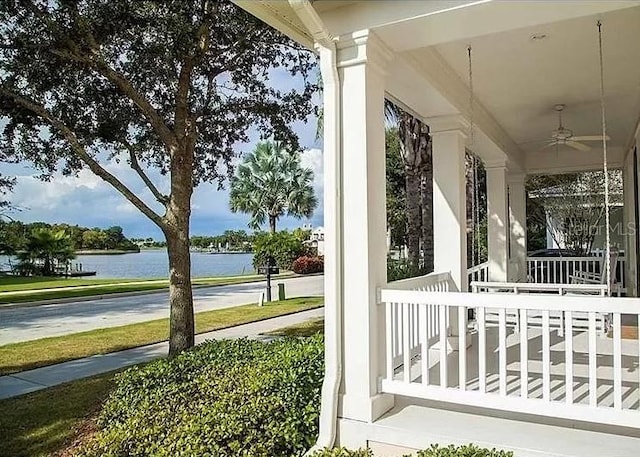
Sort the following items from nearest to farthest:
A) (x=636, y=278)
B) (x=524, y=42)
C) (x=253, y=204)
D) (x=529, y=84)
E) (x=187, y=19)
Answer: (x=524, y=42) → (x=187, y=19) → (x=529, y=84) → (x=253, y=204) → (x=636, y=278)

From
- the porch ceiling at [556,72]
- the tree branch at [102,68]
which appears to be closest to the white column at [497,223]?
the porch ceiling at [556,72]

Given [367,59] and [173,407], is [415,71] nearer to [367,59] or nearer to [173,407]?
[367,59]

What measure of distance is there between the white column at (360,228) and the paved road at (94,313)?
2.33m

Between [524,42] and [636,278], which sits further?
[636,278]

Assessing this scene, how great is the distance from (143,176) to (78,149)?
70 cm

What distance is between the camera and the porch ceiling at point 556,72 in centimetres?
356

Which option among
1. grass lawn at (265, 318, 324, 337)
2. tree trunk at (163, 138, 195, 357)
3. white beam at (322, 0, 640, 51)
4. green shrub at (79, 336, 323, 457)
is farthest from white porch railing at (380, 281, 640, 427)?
grass lawn at (265, 318, 324, 337)

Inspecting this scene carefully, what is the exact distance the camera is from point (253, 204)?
573 centimetres

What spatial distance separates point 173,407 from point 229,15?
12.5 feet

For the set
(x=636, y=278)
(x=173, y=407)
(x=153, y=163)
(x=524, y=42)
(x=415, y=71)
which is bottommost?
(x=173, y=407)

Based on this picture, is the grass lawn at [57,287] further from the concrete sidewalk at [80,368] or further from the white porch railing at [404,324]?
the white porch railing at [404,324]

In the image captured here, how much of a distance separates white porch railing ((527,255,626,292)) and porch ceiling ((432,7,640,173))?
249cm

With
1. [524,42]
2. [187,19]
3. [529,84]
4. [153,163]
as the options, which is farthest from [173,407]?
[529,84]

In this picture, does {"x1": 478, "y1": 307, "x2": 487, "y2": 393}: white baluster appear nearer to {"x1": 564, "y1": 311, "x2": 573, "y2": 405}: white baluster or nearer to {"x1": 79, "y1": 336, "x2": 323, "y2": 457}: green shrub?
{"x1": 564, "y1": 311, "x2": 573, "y2": 405}: white baluster
